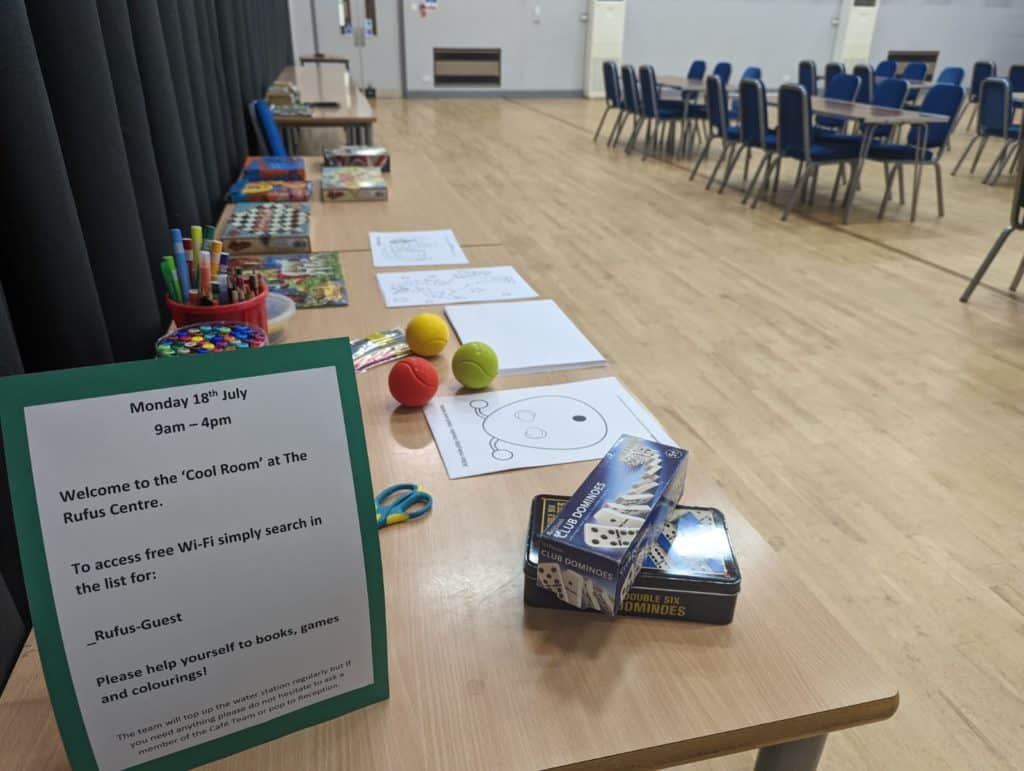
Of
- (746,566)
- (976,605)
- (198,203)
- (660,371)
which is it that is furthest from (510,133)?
(746,566)

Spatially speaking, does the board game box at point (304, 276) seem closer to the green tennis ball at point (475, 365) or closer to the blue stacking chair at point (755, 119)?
the green tennis ball at point (475, 365)

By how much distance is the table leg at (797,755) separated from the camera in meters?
0.71

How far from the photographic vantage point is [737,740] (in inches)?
24.4

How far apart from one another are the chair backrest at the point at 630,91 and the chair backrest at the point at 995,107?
316 cm

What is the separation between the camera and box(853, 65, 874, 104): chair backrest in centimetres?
811

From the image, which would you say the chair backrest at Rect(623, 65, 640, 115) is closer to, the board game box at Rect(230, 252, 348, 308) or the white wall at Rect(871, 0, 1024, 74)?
the board game box at Rect(230, 252, 348, 308)

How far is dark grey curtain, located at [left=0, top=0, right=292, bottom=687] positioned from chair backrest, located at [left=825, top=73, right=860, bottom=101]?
7.59 meters

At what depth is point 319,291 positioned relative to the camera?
1.56 meters

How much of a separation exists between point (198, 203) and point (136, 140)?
0.64m

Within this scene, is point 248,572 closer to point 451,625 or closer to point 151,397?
point 151,397

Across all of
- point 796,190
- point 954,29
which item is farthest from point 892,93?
point 954,29

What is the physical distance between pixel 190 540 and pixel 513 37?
13.1 meters

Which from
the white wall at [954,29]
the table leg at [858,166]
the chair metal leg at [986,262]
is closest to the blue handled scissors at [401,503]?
the chair metal leg at [986,262]

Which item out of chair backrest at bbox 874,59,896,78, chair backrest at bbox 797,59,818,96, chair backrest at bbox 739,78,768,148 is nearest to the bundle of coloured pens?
chair backrest at bbox 739,78,768,148
